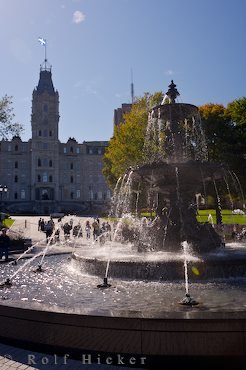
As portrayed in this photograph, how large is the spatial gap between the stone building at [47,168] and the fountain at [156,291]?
75.9 meters

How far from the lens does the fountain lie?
5.19 metres

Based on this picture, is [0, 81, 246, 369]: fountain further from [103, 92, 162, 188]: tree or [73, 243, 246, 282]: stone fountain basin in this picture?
[103, 92, 162, 188]: tree

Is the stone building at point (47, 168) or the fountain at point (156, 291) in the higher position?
the stone building at point (47, 168)

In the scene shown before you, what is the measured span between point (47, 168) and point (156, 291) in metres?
88.7

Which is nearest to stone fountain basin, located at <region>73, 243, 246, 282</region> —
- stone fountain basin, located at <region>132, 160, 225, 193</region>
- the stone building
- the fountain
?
the fountain

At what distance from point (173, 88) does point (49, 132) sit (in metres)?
83.4

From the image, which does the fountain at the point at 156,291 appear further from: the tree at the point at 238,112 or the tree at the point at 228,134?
the tree at the point at 238,112

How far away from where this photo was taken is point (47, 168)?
94.8 m

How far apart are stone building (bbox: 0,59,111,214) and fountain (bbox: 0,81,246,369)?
75.9 meters

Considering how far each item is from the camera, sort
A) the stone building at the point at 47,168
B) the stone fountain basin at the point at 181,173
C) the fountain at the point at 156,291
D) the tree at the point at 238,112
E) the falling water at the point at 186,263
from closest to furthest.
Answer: the fountain at the point at 156,291, the falling water at the point at 186,263, the stone fountain basin at the point at 181,173, the tree at the point at 238,112, the stone building at the point at 47,168

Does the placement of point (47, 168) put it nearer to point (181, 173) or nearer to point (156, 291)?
point (181, 173)

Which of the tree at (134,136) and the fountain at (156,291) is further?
the tree at (134,136)

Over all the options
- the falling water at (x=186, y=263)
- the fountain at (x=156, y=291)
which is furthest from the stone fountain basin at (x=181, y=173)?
the falling water at (x=186, y=263)

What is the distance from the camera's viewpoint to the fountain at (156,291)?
17.0 ft
